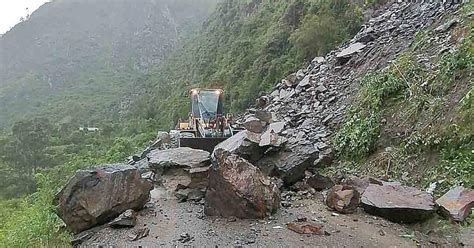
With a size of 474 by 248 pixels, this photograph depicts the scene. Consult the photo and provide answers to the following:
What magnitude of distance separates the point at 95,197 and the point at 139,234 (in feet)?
3.53

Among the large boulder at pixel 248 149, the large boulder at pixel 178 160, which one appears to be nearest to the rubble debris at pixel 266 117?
the large boulder at pixel 178 160

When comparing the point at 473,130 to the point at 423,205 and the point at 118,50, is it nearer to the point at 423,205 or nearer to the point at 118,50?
the point at 423,205

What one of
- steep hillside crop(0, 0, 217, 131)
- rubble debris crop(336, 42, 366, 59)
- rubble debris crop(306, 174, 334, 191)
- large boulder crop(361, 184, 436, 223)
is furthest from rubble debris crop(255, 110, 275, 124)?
steep hillside crop(0, 0, 217, 131)

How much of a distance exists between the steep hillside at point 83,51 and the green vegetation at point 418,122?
50.1 metres

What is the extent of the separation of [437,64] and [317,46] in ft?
41.4

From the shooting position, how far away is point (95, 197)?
700 cm

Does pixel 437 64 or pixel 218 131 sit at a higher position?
pixel 437 64

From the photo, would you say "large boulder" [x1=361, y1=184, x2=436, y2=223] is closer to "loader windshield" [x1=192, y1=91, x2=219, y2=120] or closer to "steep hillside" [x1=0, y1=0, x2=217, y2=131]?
"loader windshield" [x1=192, y1=91, x2=219, y2=120]

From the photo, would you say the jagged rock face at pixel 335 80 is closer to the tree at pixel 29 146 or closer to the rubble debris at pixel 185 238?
the rubble debris at pixel 185 238

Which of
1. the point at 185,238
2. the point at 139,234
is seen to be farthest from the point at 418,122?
the point at 139,234

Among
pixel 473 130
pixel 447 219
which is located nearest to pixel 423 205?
pixel 447 219

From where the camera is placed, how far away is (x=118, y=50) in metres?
92.7

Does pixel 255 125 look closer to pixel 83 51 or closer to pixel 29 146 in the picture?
pixel 29 146

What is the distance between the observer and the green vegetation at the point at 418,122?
23.7 feet
